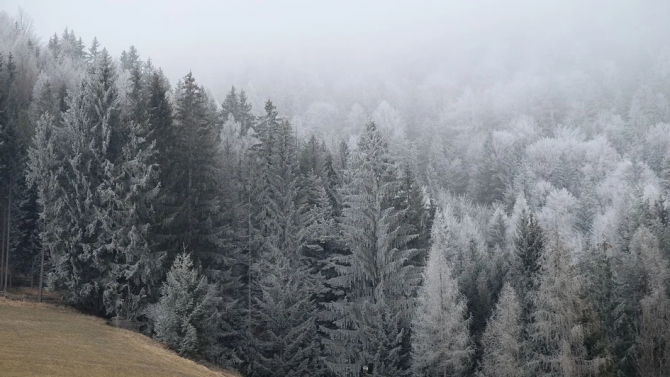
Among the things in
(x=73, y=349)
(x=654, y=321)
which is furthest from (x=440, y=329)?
(x=73, y=349)

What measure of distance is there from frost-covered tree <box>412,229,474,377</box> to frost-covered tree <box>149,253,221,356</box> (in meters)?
14.8

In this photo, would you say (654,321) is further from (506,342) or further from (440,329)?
(440,329)

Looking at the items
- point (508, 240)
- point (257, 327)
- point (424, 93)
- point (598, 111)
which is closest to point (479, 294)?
point (257, 327)

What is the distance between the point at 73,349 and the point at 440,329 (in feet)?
77.3

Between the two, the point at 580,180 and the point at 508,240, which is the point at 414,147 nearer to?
the point at 580,180

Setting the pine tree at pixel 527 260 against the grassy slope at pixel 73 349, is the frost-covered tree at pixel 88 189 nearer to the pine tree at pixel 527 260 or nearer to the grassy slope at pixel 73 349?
the grassy slope at pixel 73 349

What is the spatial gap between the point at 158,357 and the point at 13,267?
2791cm

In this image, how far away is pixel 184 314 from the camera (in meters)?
32.0

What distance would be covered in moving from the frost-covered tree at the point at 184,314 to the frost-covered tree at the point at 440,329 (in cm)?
1481

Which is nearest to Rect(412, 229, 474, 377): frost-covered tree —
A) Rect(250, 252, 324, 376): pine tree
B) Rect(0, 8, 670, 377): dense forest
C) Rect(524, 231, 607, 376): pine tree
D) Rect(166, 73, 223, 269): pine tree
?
Rect(0, 8, 670, 377): dense forest

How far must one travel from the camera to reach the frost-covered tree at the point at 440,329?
3847 cm

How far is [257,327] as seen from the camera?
47469mm

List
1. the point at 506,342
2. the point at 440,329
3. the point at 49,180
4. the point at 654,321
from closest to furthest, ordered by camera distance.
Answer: the point at 506,342, the point at 49,180, the point at 440,329, the point at 654,321

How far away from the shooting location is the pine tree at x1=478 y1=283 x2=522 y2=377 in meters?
36.2
